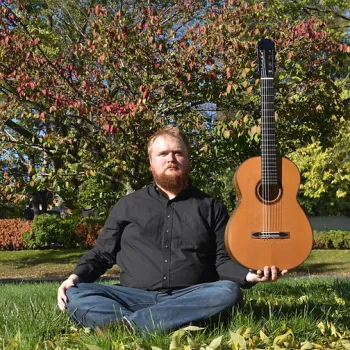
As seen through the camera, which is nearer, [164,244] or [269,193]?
[269,193]

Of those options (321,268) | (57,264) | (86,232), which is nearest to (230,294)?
(321,268)

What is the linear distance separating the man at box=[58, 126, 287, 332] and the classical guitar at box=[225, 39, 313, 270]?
0.12 meters

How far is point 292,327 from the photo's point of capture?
302 cm

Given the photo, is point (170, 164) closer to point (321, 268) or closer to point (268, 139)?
point (268, 139)

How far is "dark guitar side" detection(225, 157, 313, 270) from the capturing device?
2.94 m

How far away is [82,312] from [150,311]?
423 mm

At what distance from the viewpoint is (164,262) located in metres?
3.20

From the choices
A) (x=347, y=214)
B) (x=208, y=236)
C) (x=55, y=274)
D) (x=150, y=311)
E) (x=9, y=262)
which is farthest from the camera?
(x=347, y=214)

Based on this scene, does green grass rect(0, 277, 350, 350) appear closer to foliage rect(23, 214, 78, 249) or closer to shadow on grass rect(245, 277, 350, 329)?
shadow on grass rect(245, 277, 350, 329)

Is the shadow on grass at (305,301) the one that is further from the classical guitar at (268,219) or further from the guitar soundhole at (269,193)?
the guitar soundhole at (269,193)

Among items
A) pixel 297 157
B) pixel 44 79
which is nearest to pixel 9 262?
pixel 297 157

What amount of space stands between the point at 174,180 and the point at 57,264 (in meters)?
13.3

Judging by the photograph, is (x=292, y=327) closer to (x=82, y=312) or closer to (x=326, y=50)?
(x=82, y=312)

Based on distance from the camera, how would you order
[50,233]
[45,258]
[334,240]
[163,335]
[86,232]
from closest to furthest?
[163,335] < [45,258] < [50,233] < [86,232] < [334,240]
